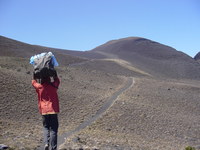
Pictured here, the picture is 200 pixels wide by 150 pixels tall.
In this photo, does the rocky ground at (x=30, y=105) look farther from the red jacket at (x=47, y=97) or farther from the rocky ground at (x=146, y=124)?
the red jacket at (x=47, y=97)

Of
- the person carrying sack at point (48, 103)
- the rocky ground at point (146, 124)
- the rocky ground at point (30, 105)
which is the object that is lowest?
the rocky ground at point (146, 124)

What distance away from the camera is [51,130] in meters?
6.37

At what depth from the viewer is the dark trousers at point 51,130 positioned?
6.21 metres

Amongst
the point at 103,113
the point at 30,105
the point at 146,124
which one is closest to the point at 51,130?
the point at 30,105

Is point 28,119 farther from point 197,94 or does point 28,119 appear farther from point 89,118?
point 197,94

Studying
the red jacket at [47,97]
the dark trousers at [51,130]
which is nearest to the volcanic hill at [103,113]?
the dark trousers at [51,130]

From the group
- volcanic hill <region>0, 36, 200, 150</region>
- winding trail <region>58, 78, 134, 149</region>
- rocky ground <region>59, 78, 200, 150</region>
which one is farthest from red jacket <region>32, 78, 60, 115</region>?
winding trail <region>58, 78, 134, 149</region>

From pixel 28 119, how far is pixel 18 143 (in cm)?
517

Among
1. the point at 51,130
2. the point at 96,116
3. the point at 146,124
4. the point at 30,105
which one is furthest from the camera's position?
the point at 146,124

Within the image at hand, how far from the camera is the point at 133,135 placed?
14070 mm

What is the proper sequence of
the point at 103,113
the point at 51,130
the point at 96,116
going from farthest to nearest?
the point at 103,113 < the point at 96,116 < the point at 51,130

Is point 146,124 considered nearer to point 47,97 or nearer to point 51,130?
point 51,130

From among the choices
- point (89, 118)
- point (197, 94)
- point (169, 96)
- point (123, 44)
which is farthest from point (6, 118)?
point (123, 44)

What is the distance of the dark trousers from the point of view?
6.21 m
